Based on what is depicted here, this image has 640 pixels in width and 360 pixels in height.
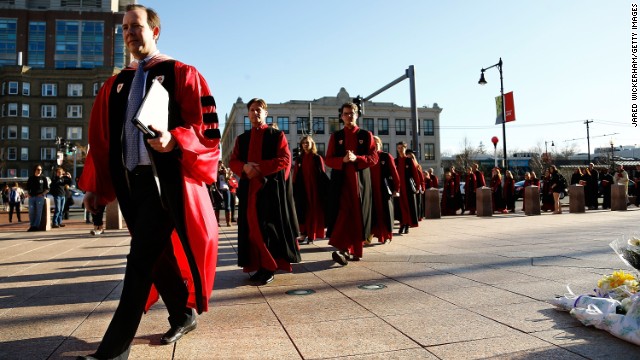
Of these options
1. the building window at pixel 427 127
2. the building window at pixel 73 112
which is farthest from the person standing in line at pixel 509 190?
the building window at pixel 427 127

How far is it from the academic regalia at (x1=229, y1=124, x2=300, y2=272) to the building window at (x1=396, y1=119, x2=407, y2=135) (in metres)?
75.1

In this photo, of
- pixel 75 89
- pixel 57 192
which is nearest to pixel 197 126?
pixel 57 192

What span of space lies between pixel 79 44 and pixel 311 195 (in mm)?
71858

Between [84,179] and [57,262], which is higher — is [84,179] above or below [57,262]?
above

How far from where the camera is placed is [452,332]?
9.84 feet

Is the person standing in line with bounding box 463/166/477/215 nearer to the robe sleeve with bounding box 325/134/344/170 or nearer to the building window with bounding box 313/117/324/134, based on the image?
the robe sleeve with bounding box 325/134/344/170

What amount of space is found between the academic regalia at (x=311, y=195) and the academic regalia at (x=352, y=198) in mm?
2597

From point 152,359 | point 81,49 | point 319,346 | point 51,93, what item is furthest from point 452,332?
point 81,49

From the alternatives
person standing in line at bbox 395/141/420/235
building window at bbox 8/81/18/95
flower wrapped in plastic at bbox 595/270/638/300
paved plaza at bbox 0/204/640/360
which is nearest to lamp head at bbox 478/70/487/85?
person standing in line at bbox 395/141/420/235

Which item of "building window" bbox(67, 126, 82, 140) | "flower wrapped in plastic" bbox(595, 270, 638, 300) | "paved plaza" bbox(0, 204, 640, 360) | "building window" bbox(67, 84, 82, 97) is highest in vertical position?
"building window" bbox(67, 84, 82, 97)

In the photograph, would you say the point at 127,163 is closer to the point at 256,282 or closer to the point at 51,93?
the point at 256,282

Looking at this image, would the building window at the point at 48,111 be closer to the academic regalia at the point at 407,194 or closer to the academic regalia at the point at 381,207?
the academic regalia at the point at 407,194

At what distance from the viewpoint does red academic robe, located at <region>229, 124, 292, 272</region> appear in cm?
494

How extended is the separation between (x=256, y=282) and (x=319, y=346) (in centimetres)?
225
